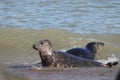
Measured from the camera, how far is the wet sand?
6.58m

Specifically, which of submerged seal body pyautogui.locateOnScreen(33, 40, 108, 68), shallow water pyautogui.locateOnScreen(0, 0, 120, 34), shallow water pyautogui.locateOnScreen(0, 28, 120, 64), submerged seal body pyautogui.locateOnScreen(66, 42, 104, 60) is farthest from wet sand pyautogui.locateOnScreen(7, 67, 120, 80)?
shallow water pyautogui.locateOnScreen(0, 0, 120, 34)

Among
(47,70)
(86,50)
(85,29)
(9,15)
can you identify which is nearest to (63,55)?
(47,70)

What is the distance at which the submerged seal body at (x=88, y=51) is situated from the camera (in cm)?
862

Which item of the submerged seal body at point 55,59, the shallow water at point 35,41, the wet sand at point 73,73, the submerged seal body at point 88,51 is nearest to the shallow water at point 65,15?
the shallow water at point 35,41

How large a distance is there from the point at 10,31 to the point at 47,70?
4.81 m

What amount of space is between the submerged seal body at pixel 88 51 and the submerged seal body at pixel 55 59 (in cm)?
59

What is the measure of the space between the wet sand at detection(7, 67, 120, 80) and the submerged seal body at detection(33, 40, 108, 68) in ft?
0.79

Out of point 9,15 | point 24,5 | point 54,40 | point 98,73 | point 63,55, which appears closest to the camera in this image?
point 98,73

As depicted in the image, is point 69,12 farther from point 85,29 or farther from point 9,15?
point 85,29

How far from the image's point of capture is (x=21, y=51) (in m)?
10.2

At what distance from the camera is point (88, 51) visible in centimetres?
893

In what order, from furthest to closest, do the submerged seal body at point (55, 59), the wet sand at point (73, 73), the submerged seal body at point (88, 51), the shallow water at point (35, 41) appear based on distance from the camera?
the shallow water at point (35, 41) → the submerged seal body at point (88, 51) → the submerged seal body at point (55, 59) → the wet sand at point (73, 73)

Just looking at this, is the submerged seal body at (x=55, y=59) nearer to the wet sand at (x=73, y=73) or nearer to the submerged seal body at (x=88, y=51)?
the wet sand at (x=73, y=73)

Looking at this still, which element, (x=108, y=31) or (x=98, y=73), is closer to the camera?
(x=98, y=73)
